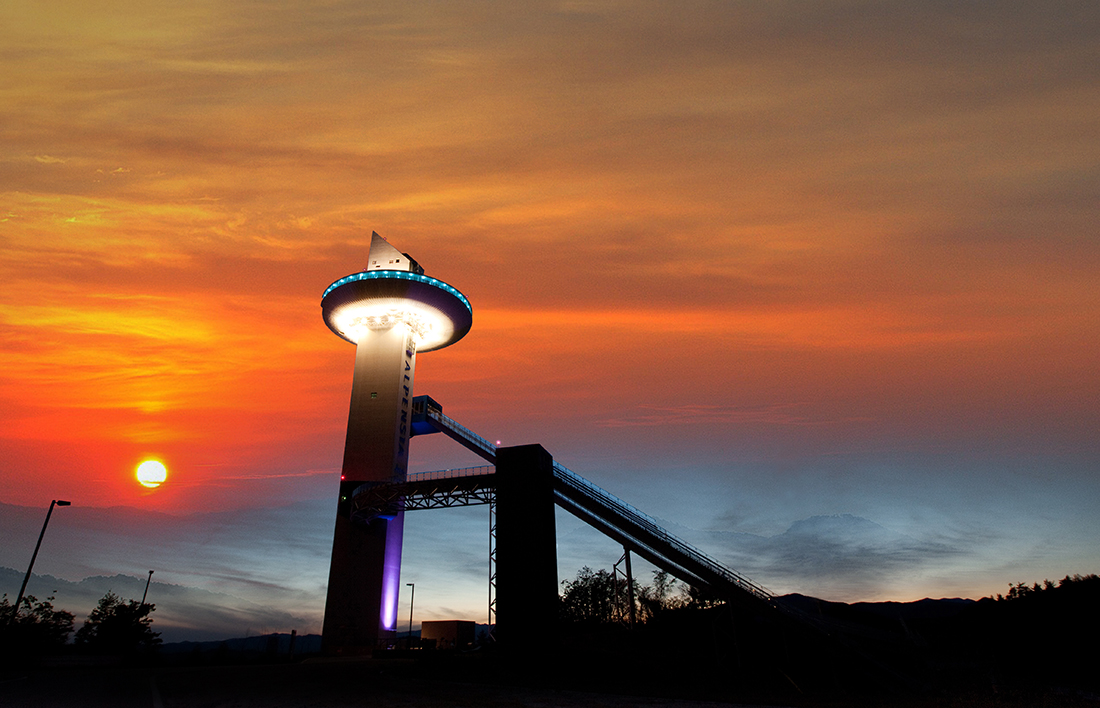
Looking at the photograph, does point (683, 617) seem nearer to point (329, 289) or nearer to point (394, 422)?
point (394, 422)

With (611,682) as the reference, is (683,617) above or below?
above

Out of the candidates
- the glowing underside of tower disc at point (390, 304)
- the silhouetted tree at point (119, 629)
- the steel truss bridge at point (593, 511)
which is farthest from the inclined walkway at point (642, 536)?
the silhouetted tree at point (119, 629)

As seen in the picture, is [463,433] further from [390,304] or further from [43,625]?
[43,625]

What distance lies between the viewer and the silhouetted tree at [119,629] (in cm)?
6862

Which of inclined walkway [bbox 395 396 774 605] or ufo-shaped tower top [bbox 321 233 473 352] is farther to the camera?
ufo-shaped tower top [bbox 321 233 473 352]

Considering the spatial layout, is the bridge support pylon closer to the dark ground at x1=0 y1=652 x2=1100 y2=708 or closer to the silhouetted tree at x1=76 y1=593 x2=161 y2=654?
the dark ground at x1=0 y1=652 x2=1100 y2=708

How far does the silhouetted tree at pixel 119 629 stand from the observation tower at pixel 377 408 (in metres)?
30.7

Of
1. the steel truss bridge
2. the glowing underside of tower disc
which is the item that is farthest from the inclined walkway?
the glowing underside of tower disc

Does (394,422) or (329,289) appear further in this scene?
(329,289)

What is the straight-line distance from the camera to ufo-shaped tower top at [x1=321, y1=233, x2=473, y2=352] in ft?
223

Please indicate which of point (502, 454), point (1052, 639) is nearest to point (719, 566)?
point (502, 454)

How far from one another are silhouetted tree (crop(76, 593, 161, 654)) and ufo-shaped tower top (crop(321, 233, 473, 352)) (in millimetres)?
39740

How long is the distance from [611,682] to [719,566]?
12566mm

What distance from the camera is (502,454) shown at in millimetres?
44500
